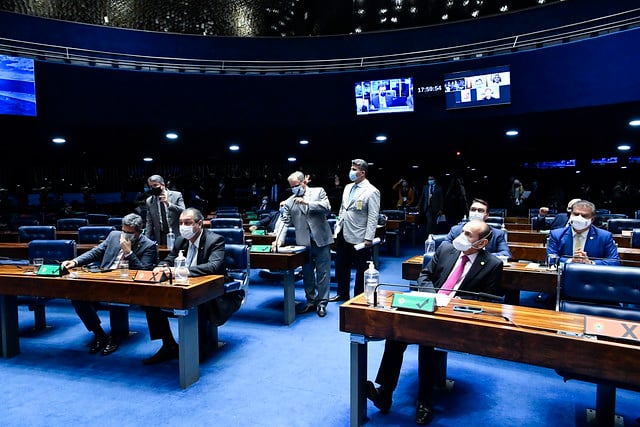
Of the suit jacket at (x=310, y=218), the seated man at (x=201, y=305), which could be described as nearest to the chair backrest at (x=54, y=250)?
the seated man at (x=201, y=305)

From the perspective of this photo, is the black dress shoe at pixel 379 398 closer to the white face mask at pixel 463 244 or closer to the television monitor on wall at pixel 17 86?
the white face mask at pixel 463 244

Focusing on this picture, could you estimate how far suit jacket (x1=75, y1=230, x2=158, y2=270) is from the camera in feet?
12.0

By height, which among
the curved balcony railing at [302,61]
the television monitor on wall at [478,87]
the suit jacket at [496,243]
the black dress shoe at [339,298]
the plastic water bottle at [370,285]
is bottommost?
the black dress shoe at [339,298]

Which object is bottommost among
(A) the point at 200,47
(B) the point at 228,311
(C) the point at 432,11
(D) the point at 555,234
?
(B) the point at 228,311

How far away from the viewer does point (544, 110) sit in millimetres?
7969

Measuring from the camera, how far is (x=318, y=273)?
184 inches

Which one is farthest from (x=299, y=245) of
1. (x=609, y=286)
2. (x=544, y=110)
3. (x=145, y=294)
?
(x=544, y=110)

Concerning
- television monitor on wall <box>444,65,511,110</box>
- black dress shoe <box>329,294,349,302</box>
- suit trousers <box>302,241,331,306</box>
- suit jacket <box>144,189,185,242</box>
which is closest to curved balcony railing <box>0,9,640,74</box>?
television monitor on wall <box>444,65,511,110</box>

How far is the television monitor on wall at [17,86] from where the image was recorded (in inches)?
308

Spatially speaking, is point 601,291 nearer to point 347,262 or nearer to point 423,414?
point 423,414

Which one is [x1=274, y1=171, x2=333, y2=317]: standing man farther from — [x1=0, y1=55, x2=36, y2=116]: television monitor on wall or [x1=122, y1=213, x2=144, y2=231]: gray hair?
[x1=0, y1=55, x2=36, y2=116]: television monitor on wall

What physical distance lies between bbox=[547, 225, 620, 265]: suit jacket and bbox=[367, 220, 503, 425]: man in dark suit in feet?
3.46

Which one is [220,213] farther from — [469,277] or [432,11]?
[432,11]

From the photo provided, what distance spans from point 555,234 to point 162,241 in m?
4.35
